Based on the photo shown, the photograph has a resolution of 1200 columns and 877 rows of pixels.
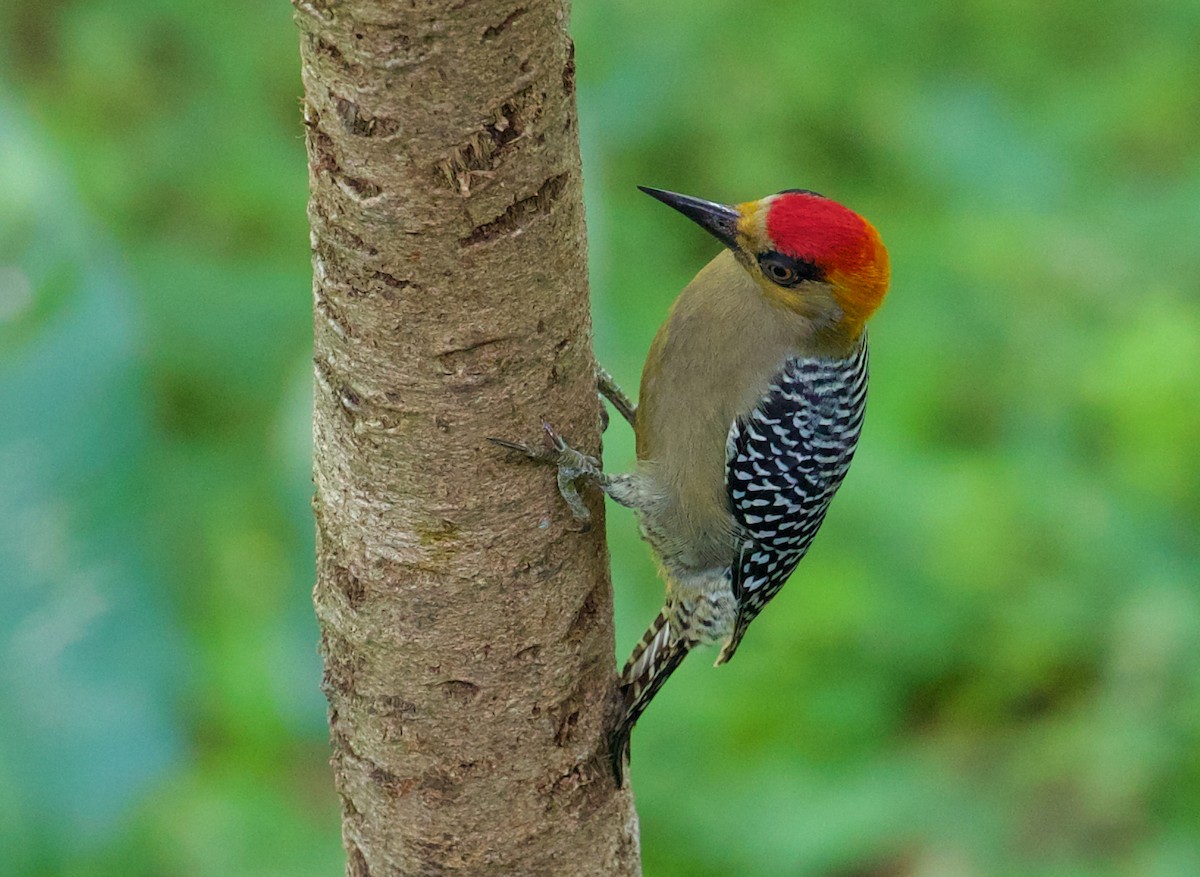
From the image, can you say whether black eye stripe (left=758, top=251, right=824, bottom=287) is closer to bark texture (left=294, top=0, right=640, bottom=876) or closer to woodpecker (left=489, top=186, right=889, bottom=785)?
woodpecker (left=489, top=186, right=889, bottom=785)

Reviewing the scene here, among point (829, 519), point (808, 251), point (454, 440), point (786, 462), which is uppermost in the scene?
point (829, 519)

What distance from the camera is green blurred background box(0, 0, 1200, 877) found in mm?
2746

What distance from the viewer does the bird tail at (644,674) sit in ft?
7.48

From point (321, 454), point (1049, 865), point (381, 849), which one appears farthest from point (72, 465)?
point (1049, 865)

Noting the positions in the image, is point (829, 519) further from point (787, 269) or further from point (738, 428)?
point (787, 269)

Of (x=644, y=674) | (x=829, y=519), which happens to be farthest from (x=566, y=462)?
(x=829, y=519)

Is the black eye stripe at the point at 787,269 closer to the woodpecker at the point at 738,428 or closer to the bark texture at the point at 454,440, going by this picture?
the woodpecker at the point at 738,428

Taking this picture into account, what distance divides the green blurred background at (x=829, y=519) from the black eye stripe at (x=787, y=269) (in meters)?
0.56

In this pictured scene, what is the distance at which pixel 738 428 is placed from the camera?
2900 mm

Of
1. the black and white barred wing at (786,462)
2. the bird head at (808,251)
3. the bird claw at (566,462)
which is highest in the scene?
the bird head at (808,251)

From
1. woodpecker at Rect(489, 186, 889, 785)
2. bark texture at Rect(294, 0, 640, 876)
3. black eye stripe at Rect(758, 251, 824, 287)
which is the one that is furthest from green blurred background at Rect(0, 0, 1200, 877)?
bark texture at Rect(294, 0, 640, 876)

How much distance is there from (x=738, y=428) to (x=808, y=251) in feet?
1.34

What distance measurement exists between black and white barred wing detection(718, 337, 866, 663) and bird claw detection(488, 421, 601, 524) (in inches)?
33.2

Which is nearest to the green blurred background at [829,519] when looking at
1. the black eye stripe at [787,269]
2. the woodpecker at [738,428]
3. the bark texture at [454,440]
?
the woodpecker at [738,428]
